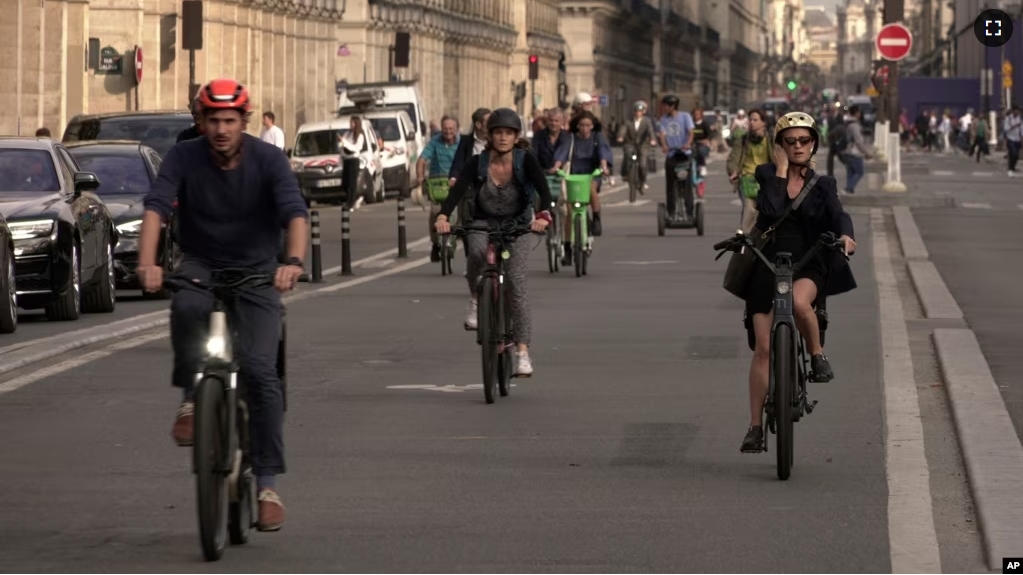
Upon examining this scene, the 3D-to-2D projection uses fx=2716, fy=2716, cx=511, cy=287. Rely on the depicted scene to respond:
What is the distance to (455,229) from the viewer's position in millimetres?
15031

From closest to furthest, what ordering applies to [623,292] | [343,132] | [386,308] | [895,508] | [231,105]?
1. [231,105]
2. [895,508]
3. [386,308]
4. [623,292]
5. [343,132]

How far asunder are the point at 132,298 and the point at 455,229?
9.49 metres

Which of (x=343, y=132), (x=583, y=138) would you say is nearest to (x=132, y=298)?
(x=583, y=138)

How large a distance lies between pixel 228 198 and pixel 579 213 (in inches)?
669

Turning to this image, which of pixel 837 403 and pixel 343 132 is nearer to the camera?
pixel 837 403

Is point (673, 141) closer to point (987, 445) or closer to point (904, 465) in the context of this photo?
point (987, 445)

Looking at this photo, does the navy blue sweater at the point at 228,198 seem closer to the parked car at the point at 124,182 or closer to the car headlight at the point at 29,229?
the car headlight at the point at 29,229

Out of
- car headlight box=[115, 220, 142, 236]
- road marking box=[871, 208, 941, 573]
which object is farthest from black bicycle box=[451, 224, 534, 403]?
car headlight box=[115, 220, 142, 236]

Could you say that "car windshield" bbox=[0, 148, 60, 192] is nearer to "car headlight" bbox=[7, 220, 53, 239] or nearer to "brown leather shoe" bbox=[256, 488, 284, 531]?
"car headlight" bbox=[7, 220, 53, 239]

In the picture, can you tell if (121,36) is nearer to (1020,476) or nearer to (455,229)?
(455,229)

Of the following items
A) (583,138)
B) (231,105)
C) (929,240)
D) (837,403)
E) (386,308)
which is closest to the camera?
(231,105)

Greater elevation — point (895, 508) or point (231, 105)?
point (231, 105)

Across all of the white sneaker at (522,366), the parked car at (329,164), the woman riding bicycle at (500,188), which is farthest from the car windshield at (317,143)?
the white sneaker at (522,366)

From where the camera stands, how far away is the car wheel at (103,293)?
2145cm
